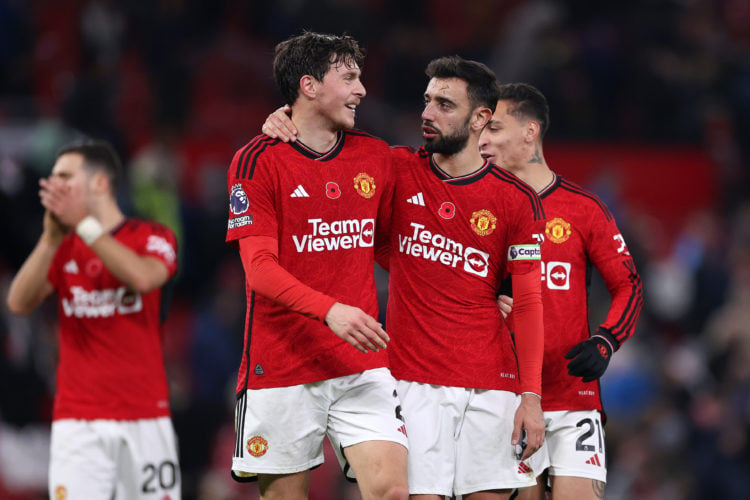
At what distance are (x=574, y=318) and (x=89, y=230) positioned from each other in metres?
2.77

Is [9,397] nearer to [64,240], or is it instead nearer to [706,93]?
[64,240]

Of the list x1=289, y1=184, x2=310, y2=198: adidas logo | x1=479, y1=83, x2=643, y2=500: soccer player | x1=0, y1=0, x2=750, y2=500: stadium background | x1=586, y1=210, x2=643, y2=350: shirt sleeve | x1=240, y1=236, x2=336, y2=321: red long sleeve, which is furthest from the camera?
x1=0, y1=0, x2=750, y2=500: stadium background

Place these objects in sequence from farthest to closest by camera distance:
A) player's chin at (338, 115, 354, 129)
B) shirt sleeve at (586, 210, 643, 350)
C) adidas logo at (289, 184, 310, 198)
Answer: shirt sleeve at (586, 210, 643, 350) → player's chin at (338, 115, 354, 129) → adidas logo at (289, 184, 310, 198)

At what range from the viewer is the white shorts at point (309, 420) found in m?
5.28

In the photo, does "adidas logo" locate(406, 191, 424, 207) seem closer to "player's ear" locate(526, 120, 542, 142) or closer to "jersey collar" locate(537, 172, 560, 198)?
"jersey collar" locate(537, 172, 560, 198)

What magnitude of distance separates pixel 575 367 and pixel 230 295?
5720 millimetres

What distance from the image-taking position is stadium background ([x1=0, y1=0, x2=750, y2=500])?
10.3 m

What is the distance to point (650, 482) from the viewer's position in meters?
10.4

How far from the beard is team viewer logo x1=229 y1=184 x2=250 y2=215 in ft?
3.24

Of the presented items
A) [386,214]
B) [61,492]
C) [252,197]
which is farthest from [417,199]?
[61,492]

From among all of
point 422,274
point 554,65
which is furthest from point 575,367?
point 554,65

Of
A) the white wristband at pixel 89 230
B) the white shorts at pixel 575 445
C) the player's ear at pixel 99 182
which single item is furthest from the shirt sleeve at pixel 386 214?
the player's ear at pixel 99 182

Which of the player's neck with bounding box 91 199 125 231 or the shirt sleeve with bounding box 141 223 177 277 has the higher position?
the player's neck with bounding box 91 199 125 231

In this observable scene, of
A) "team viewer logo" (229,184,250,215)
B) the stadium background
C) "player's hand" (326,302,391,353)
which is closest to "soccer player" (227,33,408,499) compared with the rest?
"team viewer logo" (229,184,250,215)
